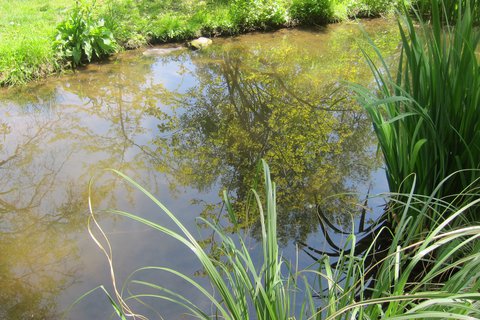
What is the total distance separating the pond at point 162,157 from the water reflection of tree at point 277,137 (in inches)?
0.6

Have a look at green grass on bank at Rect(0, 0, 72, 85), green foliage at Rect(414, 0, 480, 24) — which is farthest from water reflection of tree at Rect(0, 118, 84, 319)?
green foliage at Rect(414, 0, 480, 24)

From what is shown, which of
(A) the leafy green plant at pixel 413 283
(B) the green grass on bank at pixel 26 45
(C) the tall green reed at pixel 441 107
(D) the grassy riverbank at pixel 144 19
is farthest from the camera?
(D) the grassy riverbank at pixel 144 19

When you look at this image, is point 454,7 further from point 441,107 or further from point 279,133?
point 441,107

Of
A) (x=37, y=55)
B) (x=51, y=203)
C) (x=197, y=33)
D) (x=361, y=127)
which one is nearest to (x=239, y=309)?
(x=51, y=203)

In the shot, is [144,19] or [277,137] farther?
[144,19]

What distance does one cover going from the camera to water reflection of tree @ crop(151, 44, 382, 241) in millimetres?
3705

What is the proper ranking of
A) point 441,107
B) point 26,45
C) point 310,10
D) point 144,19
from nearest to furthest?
point 441,107, point 26,45, point 144,19, point 310,10

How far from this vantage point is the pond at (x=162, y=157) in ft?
9.89

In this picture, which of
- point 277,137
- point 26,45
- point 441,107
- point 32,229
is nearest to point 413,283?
point 441,107

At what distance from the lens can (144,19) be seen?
716 centimetres

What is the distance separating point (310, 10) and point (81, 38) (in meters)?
3.71

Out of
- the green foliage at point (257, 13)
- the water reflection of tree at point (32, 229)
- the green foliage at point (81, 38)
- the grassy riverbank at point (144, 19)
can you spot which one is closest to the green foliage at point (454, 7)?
the grassy riverbank at point (144, 19)

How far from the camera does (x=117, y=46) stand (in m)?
6.50

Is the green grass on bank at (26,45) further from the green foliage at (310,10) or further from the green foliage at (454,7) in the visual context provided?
the green foliage at (454,7)
